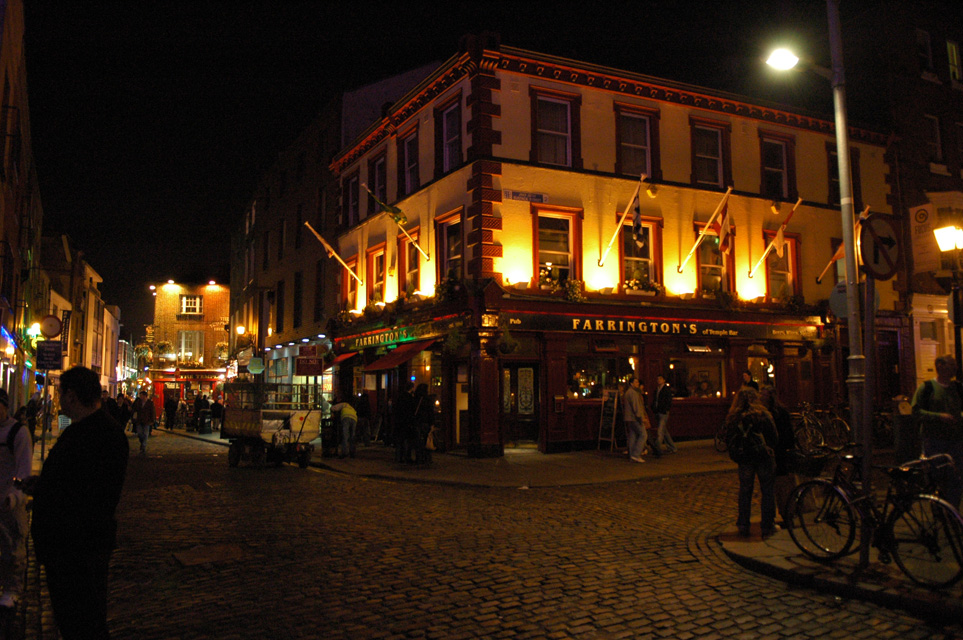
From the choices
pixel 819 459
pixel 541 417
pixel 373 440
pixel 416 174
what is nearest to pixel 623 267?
pixel 541 417

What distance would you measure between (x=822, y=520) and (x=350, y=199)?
76.7 ft

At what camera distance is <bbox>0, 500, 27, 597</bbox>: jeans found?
5645mm

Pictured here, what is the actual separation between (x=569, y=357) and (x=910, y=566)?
13.2m

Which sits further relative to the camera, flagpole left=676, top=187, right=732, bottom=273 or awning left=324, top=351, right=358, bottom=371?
awning left=324, top=351, right=358, bottom=371

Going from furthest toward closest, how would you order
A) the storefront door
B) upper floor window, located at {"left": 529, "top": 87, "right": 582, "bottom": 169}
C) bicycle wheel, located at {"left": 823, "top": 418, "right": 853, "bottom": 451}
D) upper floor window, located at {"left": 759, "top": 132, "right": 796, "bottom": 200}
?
1. upper floor window, located at {"left": 759, "top": 132, "right": 796, "bottom": 200}
2. upper floor window, located at {"left": 529, "top": 87, "right": 582, "bottom": 169}
3. the storefront door
4. bicycle wheel, located at {"left": 823, "top": 418, "right": 853, "bottom": 451}

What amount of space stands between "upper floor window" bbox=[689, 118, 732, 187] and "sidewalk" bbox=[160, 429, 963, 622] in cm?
838

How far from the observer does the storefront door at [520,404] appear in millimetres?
19281

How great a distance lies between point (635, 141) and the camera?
68.2 ft

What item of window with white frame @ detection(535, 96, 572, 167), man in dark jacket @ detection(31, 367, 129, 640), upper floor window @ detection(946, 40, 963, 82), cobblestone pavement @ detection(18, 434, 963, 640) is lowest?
cobblestone pavement @ detection(18, 434, 963, 640)

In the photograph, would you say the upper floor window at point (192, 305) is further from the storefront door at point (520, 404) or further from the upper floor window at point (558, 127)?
the upper floor window at point (558, 127)

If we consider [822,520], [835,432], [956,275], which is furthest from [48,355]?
[835,432]

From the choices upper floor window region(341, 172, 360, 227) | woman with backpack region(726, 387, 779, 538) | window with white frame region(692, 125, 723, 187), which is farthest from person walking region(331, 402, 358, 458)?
window with white frame region(692, 125, 723, 187)

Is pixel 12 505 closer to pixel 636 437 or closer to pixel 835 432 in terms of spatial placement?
pixel 636 437

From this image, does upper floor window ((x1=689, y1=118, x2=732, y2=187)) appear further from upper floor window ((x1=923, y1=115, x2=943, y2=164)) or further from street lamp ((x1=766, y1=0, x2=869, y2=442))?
street lamp ((x1=766, y1=0, x2=869, y2=442))
